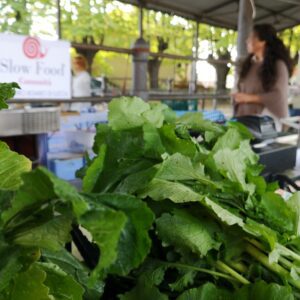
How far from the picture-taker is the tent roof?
4648 mm

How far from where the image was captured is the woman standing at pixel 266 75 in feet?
9.31

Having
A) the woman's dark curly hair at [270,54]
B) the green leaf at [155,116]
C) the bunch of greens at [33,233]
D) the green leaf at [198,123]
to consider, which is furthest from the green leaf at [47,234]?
the woman's dark curly hair at [270,54]

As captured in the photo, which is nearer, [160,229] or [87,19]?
[160,229]

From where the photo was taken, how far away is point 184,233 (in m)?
0.68

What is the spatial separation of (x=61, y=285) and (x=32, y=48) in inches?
81.1

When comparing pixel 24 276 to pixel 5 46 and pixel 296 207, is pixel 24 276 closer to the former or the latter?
pixel 296 207

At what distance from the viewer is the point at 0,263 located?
1.67 feet

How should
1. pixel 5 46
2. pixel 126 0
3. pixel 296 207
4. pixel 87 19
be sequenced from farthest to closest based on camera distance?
pixel 87 19, pixel 126 0, pixel 5 46, pixel 296 207

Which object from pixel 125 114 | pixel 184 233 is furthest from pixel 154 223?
pixel 125 114

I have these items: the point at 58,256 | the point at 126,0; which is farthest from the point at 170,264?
the point at 126,0

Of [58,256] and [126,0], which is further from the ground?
[126,0]

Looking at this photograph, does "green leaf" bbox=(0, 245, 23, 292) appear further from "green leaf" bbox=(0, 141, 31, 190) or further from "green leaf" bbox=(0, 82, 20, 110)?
"green leaf" bbox=(0, 82, 20, 110)

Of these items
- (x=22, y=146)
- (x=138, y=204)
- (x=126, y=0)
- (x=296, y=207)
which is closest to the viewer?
(x=138, y=204)

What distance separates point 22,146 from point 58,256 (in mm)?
1871
